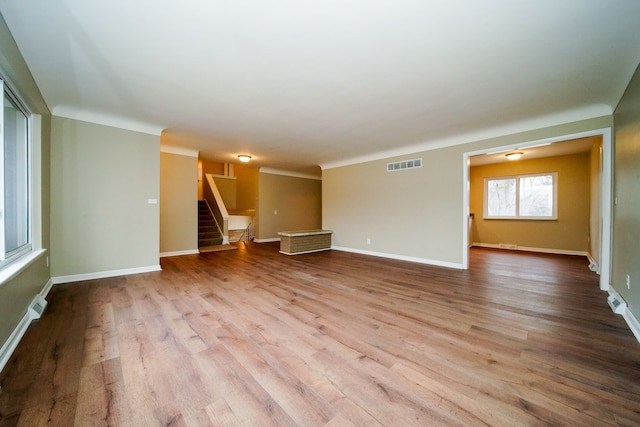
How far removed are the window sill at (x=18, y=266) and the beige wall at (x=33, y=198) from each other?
0.16 feet

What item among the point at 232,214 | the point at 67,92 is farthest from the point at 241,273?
the point at 232,214

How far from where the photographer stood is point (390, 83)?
8.63ft

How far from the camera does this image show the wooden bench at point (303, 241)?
5848 mm

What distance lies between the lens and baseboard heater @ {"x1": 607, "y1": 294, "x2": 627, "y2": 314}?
246 centimetres

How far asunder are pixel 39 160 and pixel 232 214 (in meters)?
6.32

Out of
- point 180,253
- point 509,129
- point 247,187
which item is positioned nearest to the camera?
point 509,129

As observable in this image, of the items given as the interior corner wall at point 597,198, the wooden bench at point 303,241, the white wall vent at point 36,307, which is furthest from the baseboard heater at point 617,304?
the white wall vent at point 36,307

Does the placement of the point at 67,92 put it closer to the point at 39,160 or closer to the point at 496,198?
the point at 39,160

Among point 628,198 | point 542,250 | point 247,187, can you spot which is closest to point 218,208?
point 247,187

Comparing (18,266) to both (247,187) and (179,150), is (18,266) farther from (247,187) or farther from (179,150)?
(247,187)

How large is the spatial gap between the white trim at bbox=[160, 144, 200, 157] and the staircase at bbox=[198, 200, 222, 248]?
263cm

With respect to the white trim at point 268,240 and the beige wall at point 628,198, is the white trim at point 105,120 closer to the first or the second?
the white trim at point 268,240

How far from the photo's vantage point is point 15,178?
247 centimetres

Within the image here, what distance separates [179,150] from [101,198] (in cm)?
212
